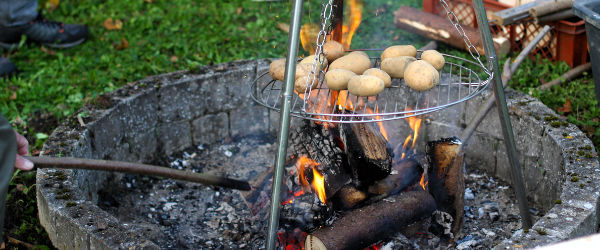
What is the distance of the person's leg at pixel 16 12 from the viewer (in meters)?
5.54

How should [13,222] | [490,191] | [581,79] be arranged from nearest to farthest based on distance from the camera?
[13,222] < [490,191] < [581,79]

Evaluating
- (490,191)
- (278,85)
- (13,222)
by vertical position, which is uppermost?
(278,85)

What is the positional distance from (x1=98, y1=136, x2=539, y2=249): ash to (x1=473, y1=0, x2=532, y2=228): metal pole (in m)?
0.28

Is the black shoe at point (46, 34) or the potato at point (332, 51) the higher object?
the potato at point (332, 51)

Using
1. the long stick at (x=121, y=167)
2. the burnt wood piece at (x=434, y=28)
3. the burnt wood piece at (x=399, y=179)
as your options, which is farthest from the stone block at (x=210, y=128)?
the burnt wood piece at (x=434, y=28)

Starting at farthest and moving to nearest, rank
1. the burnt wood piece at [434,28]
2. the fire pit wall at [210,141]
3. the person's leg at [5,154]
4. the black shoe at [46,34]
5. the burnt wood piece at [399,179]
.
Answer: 1. the black shoe at [46,34]
2. the burnt wood piece at [434,28]
3. the burnt wood piece at [399,179]
4. the fire pit wall at [210,141]
5. the person's leg at [5,154]

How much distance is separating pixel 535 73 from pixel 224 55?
8.65 feet

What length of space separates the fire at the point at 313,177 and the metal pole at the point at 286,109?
0.74 metres

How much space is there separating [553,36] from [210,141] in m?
2.93

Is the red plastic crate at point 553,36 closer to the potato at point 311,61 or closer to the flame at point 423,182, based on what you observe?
the flame at point 423,182

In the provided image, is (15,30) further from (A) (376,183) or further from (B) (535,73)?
(B) (535,73)

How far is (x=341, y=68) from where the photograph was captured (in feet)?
8.89

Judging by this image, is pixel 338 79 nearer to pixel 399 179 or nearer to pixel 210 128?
pixel 399 179

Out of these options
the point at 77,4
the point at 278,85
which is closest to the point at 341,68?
the point at 278,85
